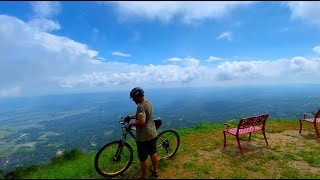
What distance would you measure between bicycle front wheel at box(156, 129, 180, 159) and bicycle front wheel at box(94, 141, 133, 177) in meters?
1.69

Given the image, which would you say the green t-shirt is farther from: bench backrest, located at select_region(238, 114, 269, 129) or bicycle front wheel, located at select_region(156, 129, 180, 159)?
bench backrest, located at select_region(238, 114, 269, 129)

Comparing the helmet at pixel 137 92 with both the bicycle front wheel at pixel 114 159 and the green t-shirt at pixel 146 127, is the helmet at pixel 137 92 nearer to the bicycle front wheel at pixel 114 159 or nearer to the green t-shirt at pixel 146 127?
the green t-shirt at pixel 146 127

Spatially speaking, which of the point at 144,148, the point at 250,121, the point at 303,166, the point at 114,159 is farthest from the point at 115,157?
the point at 303,166

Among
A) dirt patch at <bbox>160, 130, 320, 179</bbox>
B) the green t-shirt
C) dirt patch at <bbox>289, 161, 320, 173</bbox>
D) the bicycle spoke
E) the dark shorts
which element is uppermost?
the green t-shirt

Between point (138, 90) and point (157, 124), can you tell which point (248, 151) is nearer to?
point (157, 124)

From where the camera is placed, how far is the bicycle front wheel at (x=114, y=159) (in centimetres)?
877

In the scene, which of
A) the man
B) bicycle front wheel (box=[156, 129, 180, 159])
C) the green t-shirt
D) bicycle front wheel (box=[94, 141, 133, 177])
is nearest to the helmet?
the man

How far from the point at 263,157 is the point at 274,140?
3191mm

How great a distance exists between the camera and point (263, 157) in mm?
10781

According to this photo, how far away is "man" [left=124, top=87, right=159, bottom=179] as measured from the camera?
26.7 ft

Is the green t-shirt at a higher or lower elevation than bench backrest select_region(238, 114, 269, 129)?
higher

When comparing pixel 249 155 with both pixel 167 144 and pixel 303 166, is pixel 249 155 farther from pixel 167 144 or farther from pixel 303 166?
pixel 167 144

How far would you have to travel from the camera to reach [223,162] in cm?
1020

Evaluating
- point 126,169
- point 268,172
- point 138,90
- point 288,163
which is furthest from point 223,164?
point 138,90
